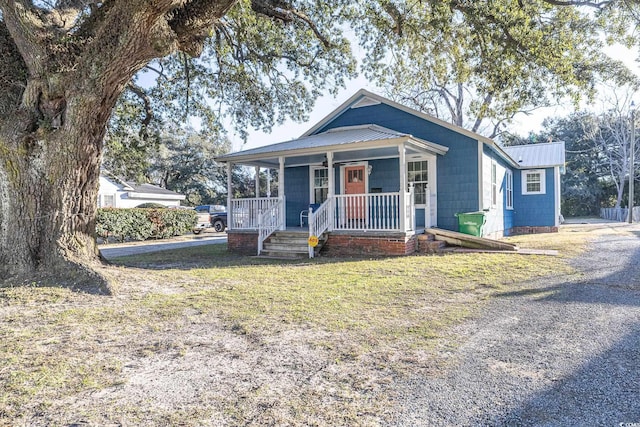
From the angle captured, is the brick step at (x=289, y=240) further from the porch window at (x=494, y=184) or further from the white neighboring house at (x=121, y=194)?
the white neighboring house at (x=121, y=194)

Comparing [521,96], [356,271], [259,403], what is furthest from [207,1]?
[521,96]

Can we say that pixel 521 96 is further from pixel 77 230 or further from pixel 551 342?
pixel 77 230

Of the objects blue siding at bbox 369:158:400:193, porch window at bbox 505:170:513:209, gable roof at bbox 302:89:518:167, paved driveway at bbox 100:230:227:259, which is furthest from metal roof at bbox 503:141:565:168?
paved driveway at bbox 100:230:227:259

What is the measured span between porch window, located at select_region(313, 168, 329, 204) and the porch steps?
2.86 m

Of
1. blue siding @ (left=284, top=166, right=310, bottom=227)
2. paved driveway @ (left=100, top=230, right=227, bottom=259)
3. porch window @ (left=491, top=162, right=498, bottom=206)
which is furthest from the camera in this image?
blue siding @ (left=284, top=166, right=310, bottom=227)

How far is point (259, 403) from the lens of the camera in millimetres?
2516

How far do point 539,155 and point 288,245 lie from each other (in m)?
13.6

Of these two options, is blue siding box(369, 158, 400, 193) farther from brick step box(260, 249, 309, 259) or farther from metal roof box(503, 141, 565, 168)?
metal roof box(503, 141, 565, 168)

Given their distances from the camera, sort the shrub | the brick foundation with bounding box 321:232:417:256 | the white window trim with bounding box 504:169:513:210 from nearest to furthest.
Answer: the brick foundation with bounding box 321:232:417:256, the shrub, the white window trim with bounding box 504:169:513:210

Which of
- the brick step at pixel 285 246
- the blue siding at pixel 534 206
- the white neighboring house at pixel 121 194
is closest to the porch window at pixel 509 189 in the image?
the blue siding at pixel 534 206

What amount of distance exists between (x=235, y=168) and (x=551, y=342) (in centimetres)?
3634

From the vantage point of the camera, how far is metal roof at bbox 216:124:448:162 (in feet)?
32.4

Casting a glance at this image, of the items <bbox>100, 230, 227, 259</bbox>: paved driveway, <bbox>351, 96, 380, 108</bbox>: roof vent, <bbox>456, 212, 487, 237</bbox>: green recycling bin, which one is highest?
<bbox>351, 96, 380, 108</bbox>: roof vent

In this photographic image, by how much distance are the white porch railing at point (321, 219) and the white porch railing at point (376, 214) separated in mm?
253
